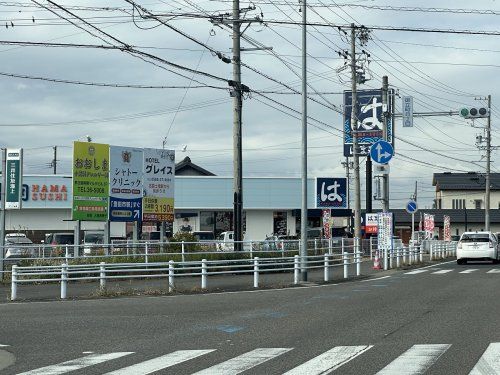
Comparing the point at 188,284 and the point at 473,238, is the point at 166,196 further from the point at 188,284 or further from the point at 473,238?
the point at 473,238

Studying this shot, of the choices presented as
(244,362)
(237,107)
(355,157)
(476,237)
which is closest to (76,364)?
(244,362)

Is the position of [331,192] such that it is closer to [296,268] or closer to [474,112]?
[474,112]

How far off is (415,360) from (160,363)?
332 cm

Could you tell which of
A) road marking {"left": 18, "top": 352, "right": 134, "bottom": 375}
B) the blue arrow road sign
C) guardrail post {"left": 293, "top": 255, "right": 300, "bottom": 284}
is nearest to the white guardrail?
guardrail post {"left": 293, "top": 255, "right": 300, "bottom": 284}

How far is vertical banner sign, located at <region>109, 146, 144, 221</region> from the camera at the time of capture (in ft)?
108

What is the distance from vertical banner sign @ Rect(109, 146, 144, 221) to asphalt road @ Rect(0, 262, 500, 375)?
13.6m

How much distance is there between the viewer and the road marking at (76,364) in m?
9.62

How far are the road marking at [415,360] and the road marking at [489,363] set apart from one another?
557mm

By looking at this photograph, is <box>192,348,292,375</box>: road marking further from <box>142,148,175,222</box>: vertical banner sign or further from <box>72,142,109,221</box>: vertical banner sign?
<box>142,148,175,222</box>: vertical banner sign

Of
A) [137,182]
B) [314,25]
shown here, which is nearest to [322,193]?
[137,182]

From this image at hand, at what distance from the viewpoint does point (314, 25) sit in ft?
81.9

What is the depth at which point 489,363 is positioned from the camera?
9.49 m

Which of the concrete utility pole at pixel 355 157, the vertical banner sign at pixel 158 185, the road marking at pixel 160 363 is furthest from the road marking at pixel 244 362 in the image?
the concrete utility pole at pixel 355 157

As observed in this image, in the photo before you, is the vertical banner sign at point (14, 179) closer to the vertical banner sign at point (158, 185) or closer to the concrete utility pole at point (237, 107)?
the vertical banner sign at point (158, 185)
